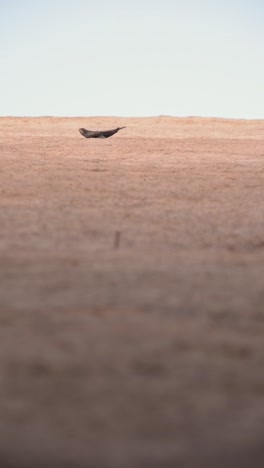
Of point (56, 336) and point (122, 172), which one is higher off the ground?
point (122, 172)

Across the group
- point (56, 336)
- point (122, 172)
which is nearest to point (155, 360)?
point (56, 336)

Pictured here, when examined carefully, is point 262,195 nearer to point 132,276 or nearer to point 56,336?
point 132,276

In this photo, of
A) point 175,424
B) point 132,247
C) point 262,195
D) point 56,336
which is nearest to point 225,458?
point 175,424

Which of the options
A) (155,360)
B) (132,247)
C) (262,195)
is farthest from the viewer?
(262,195)

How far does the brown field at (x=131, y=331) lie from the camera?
167 cm

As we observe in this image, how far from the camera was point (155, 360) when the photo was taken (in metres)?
2.09

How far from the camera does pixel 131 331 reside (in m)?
2.33

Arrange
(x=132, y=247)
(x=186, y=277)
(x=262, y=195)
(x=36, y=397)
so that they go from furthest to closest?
(x=262, y=195), (x=132, y=247), (x=186, y=277), (x=36, y=397)

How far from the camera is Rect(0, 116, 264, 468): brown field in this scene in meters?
1.67

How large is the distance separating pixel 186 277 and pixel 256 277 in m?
0.30

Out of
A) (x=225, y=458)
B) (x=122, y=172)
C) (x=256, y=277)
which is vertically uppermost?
(x=122, y=172)

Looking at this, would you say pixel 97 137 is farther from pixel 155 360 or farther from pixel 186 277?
pixel 155 360

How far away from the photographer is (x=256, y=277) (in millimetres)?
3061

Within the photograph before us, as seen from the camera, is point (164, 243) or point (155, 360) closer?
point (155, 360)
